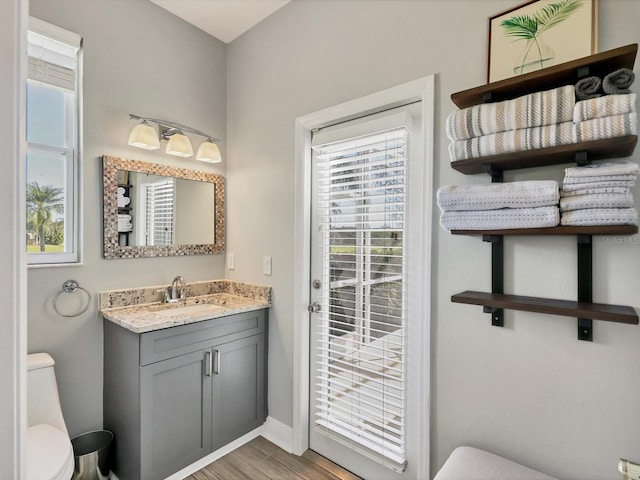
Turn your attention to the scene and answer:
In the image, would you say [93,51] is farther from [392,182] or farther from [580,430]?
[580,430]

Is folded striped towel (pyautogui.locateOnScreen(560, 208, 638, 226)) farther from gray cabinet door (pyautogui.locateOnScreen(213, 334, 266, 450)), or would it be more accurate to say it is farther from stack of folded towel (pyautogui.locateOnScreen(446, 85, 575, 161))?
gray cabinet door (pyautogui.locateOnScreen(213, 334, 266, 450))

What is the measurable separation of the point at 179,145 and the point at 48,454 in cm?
174

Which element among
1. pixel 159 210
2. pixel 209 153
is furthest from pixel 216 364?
pixel 209 153

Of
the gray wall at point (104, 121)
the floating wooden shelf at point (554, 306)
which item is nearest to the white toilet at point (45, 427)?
the gray wall at point (104, 121)

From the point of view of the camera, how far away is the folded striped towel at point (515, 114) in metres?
1.13

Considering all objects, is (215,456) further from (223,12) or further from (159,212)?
(223,12)

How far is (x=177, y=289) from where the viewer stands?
A: 2.29 m

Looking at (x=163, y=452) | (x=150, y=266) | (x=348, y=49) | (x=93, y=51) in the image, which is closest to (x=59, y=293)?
(x=150, y=266)

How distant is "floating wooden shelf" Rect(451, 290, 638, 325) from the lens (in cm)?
108

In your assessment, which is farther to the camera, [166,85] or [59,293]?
[166,85]

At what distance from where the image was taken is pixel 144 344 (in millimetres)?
1729

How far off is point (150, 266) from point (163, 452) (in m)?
1.09

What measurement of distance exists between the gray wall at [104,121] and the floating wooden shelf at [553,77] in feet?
6.21

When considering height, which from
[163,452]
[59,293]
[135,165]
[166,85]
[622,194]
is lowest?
[163,452]
